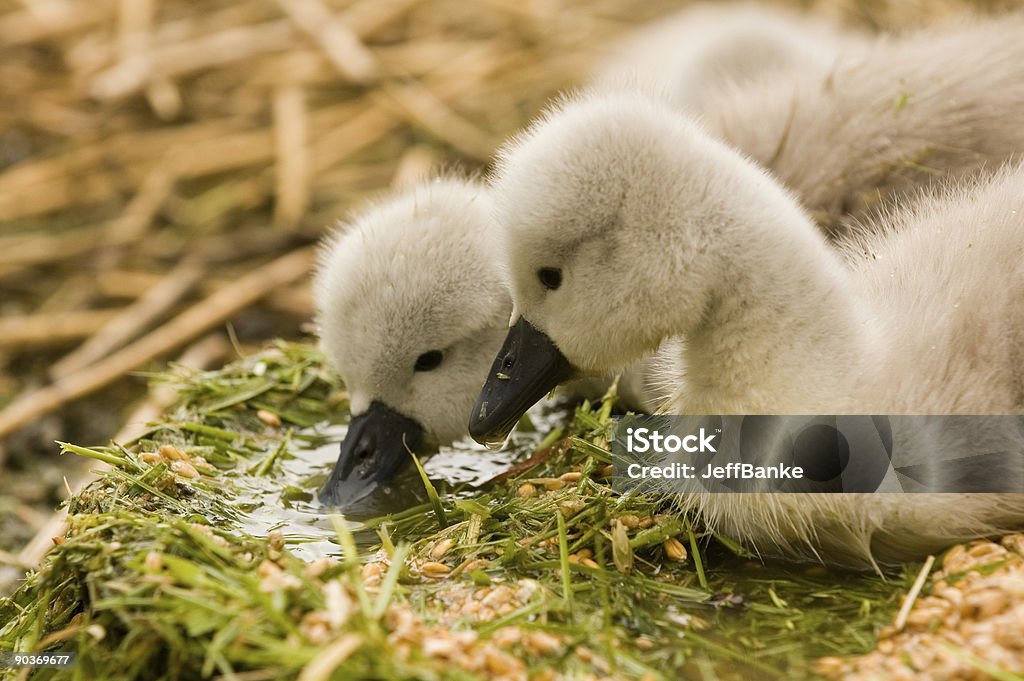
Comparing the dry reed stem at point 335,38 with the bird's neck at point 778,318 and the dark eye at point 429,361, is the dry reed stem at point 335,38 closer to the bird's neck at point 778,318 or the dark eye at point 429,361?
the dark eye at point 429,361

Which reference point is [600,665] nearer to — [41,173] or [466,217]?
[466,217]

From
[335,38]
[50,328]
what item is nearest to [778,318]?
[50,328]

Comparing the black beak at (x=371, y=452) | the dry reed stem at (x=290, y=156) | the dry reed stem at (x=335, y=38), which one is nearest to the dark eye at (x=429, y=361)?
the black beak at (x=371, y=452)

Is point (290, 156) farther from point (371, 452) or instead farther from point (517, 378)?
point (517, 378)

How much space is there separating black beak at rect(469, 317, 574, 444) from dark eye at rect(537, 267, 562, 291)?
10 centimetres

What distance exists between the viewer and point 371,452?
2711 mm

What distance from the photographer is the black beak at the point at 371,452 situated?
2.62 meters

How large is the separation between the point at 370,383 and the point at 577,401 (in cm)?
55

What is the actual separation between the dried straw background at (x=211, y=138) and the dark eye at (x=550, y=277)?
1.94 metres

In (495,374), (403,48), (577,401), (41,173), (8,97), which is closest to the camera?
(495,374)

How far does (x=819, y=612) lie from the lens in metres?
1.98

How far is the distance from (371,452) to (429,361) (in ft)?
0.79

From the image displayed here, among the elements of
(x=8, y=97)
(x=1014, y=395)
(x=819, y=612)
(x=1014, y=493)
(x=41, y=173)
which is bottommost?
(x=819, y=612)

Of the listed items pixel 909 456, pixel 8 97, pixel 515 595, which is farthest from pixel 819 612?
pixel 8 97
